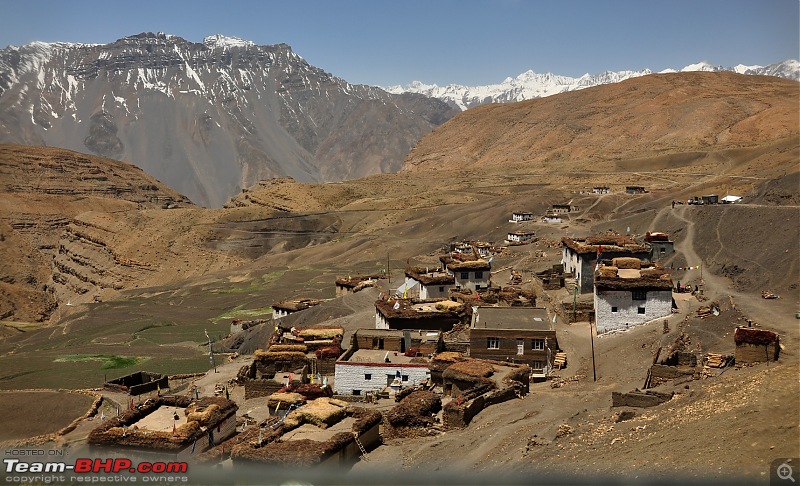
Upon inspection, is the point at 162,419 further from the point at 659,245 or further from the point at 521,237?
the point at 521,237

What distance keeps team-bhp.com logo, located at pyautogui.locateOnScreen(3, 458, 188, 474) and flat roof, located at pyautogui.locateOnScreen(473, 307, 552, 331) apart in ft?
77.1

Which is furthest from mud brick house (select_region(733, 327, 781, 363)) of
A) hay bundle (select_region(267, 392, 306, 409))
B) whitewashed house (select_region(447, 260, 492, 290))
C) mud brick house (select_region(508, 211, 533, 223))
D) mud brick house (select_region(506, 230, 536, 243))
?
Result: mud brick house (select_region(508, 211, 533, 223))

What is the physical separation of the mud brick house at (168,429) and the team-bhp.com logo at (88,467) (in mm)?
9610

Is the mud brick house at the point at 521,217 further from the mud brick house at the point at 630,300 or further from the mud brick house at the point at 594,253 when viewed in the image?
the mud brick house at the point at 630,300

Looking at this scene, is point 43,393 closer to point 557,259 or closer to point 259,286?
point 557,259

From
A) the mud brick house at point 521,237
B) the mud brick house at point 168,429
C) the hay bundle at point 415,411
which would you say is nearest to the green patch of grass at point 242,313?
the mud brick house at point 521,237

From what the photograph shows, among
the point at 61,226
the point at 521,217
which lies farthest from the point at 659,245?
the point at 61,226

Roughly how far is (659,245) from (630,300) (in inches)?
794

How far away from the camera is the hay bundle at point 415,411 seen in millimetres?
21250

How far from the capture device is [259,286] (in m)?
80.9

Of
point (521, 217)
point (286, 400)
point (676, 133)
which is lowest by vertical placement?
point (286, 400)

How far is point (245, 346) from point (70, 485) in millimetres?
40464

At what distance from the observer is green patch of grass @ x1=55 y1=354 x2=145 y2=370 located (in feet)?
149

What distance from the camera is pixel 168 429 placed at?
19.9m
